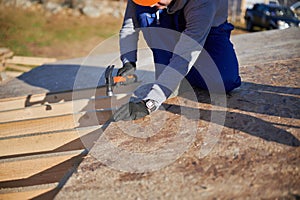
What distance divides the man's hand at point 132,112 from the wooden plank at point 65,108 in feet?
2.69

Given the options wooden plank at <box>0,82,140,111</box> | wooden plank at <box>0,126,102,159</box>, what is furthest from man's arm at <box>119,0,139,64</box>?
wooden plank at <box>0,126,102,159</box>

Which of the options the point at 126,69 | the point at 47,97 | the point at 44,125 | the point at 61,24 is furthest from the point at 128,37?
the point at 61,24

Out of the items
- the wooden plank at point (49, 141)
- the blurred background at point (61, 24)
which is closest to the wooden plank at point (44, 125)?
the wooden plank at point (49, 141)

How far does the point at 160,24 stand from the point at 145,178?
158 cm

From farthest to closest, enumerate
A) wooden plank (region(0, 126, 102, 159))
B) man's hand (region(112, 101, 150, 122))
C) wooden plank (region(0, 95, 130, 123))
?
wooden plank (region(0, 95, 130, 123))
wooden plank (region(0, 126, 102, 159))
man's hand (region(112, 101, 150, 122))

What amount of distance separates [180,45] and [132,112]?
681 millimetres

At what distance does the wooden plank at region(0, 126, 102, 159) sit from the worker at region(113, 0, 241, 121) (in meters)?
0.39

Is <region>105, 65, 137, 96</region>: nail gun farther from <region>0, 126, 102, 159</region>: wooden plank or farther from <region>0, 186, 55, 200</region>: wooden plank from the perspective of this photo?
<region>0, 186, 55, 200</region>: wooden plank

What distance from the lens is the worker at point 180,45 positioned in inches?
87.4

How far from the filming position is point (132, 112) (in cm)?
221

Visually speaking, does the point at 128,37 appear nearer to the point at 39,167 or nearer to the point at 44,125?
the point at 44,125

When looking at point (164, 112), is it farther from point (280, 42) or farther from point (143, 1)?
point (280, 42)

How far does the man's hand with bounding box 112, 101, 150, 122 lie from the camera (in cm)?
219

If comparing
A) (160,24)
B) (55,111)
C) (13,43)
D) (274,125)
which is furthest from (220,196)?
(13,43)
